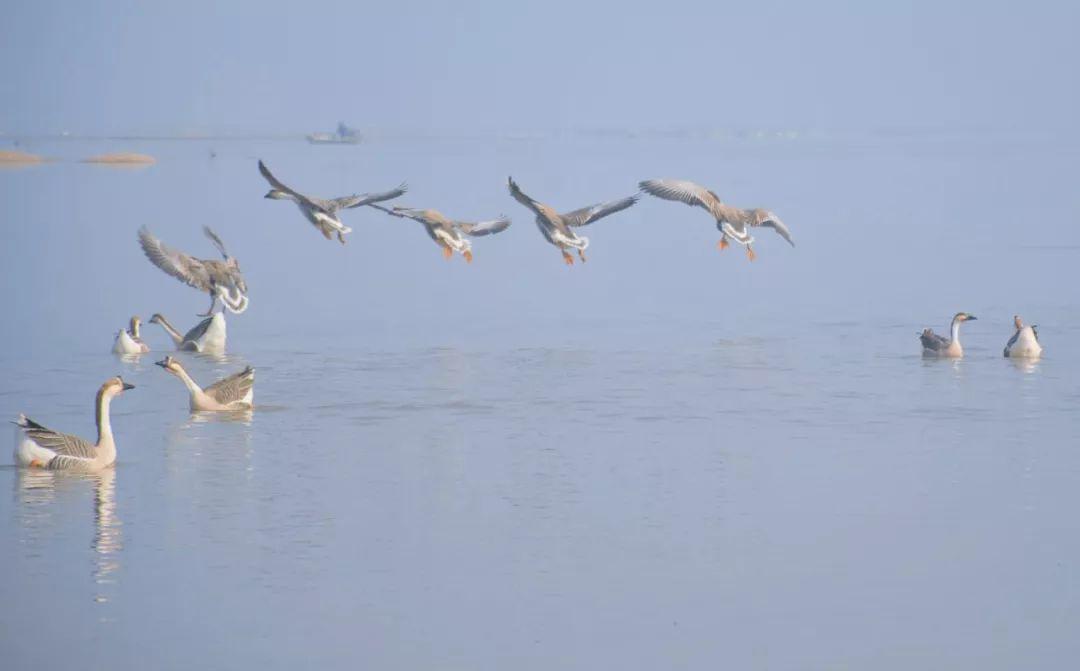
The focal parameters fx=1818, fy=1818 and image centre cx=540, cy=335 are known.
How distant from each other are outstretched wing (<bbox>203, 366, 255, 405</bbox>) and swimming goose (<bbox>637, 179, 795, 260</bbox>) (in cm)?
750

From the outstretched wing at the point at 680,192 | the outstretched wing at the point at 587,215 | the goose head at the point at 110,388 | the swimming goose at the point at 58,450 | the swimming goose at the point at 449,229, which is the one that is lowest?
the swimming goose at the point at 58,450

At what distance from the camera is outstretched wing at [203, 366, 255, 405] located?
16047 mm

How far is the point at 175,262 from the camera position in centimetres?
2152

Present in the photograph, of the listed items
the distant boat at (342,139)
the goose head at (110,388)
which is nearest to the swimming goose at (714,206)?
the goose head at (110,388)

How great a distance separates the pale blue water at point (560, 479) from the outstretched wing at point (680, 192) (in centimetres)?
157

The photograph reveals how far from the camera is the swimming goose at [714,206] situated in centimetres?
2259

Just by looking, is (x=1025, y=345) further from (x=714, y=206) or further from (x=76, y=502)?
(x=76, y=502)

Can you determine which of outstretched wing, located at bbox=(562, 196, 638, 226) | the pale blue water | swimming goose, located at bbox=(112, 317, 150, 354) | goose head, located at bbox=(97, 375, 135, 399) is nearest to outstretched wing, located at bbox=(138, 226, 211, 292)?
the pale blue water

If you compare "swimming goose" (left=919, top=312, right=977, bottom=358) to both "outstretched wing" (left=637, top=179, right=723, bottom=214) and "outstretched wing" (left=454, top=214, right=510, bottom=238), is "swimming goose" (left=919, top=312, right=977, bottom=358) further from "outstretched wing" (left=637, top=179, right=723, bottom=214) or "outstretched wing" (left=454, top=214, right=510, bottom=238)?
"outstretched wing" (left=454, top=214, right=510, bottom=238)

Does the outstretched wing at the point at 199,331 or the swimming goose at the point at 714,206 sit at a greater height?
the swimming goose at the point at 714,206

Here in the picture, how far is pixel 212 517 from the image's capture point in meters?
12.0

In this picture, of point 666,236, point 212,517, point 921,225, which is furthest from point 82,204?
point 212,517

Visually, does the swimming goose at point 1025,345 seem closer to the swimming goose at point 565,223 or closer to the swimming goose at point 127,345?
the swimming goose at point 565,223

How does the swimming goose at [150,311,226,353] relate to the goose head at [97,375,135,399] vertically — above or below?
above
